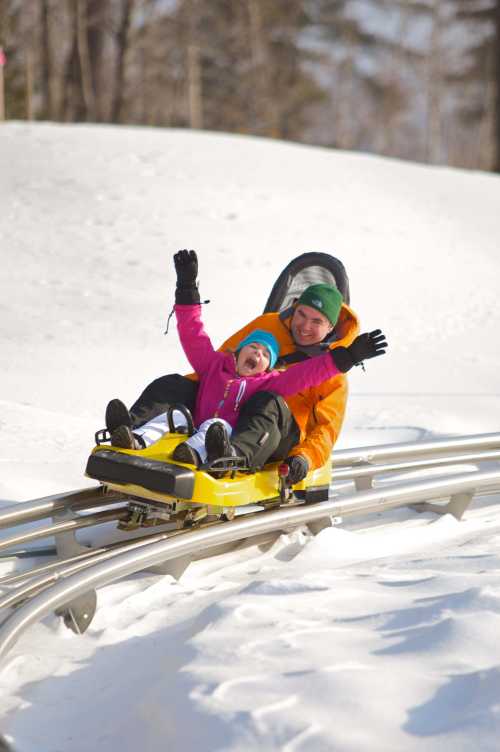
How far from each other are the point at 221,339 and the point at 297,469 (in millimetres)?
5993

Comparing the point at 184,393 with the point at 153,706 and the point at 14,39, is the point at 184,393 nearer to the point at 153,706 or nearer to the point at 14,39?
the point at 153,706

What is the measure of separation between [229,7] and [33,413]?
1178 inches

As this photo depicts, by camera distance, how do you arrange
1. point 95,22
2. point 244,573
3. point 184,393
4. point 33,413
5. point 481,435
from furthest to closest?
1. point 95,22
2. point 33,413
3. point 481,435
4. point 184,393
5. point 244,573

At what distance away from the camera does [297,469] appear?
208 inches

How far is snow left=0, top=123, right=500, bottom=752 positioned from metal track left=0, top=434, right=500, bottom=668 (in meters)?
0.18

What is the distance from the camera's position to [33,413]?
25.3 feet

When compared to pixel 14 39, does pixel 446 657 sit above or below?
below

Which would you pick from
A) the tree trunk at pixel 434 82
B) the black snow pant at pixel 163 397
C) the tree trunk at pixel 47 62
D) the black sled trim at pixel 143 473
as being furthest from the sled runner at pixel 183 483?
the tree trunk at pixel 434 82

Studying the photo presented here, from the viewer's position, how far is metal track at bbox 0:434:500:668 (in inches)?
171

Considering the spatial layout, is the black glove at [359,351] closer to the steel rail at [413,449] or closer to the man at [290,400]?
the man at [290,400]

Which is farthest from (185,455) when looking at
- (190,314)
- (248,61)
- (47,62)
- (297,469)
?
(248,61)

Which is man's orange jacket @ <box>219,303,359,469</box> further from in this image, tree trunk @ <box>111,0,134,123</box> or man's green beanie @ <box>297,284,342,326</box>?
tree trunk @ <box>111,0,134,123</box>

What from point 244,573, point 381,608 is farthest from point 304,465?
point 381,608

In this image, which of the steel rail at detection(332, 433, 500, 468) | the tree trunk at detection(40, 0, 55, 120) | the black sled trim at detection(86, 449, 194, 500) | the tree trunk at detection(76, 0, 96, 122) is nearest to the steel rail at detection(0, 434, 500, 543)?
the steel rail at detection(332, 433, 500, 468)
